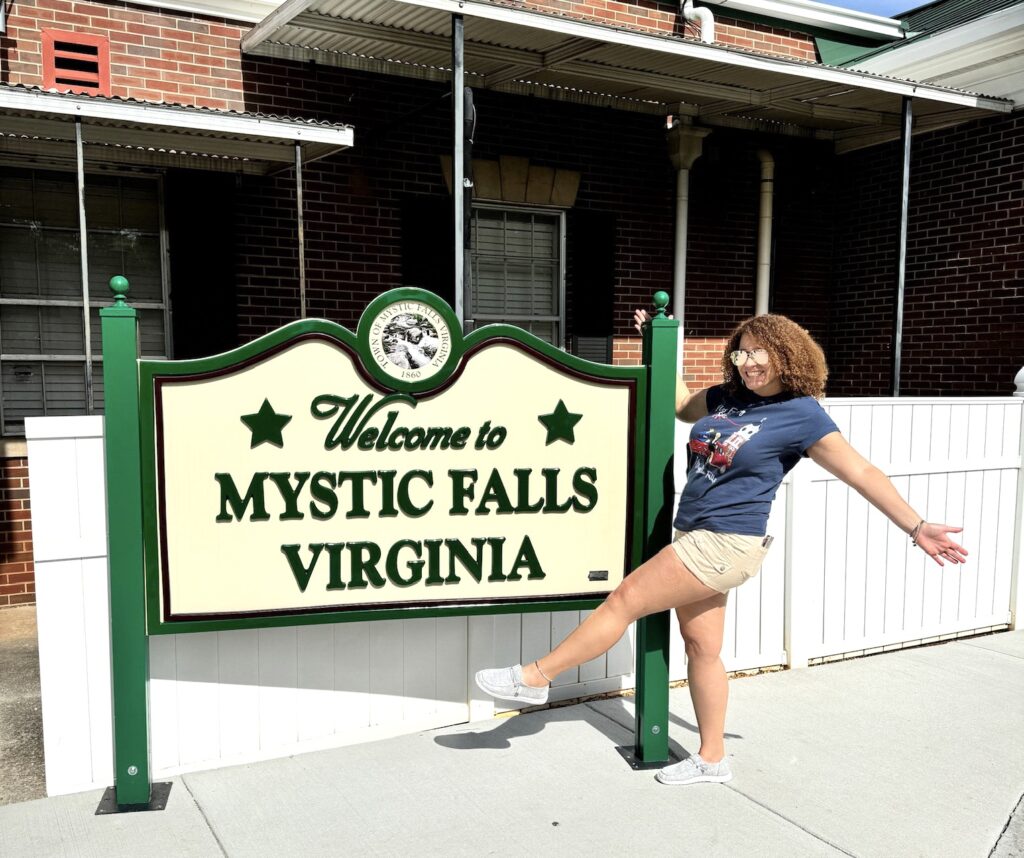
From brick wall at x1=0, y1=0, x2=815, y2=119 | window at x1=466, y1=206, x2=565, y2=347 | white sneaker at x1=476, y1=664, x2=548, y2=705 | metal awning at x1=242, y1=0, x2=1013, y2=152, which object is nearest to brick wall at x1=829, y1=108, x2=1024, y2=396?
metal awning at x1=242, y1=0, x2=1013, y2=152

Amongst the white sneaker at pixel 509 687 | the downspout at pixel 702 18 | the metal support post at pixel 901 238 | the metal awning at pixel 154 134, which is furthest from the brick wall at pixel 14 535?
the downspout at pixel 702 18

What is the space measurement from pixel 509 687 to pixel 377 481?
Result: 86 cm

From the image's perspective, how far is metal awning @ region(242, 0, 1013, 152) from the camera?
216 inches

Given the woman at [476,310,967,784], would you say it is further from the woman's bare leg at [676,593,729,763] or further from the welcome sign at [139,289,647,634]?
the welcome sign at [139,289,647,634]

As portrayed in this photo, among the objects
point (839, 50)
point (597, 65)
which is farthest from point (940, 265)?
point (597, 65)

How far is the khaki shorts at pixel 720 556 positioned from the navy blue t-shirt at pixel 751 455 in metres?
0.03

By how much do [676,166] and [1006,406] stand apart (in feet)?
12.4

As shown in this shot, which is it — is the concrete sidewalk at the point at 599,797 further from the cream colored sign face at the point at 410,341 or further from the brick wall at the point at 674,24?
the brick wall at the point at 674,24

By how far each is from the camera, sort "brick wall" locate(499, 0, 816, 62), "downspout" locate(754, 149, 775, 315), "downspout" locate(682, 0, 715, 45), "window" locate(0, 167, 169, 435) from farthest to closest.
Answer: "downspout" locate(754, 149, 775, 315) → "downspout" locate(682, 0, 715, 45) → "brick wall" locate(499, 0, 816, 62) → "window" locate(0, 167, 169, 435)

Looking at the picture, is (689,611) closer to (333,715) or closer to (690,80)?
(333,715)

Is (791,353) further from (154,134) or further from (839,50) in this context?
(839,50)

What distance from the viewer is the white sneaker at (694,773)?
3256 millimetres

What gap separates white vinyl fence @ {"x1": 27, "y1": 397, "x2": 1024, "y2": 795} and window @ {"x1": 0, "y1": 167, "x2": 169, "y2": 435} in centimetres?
313

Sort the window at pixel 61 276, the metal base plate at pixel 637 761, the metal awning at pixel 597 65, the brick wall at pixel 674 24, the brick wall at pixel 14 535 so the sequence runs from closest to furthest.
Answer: the metal base plate at pixel 637 761 < the metal awning at pixel 597 65 < the brick wall at pixel 14 535 < the window at pixel 61 276 < the brick wall at pixel 674 24
